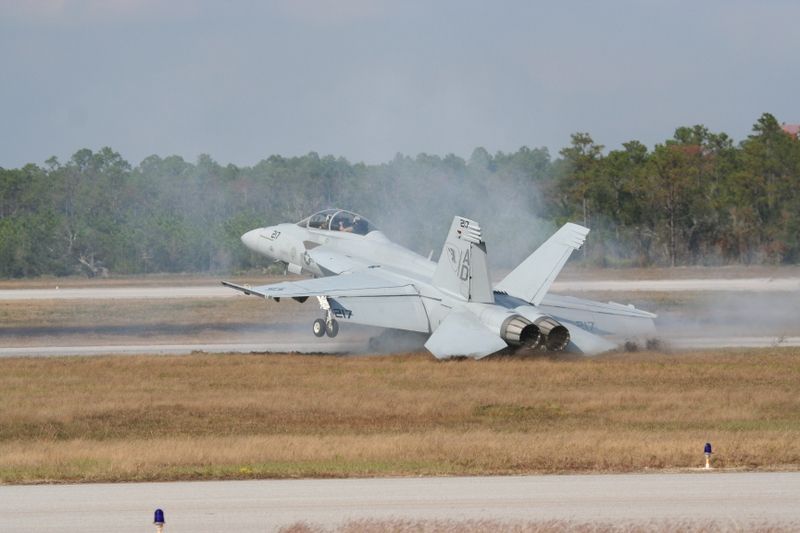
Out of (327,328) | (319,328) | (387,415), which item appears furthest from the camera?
(319,328)

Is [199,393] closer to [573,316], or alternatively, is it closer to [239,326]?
[573,316]

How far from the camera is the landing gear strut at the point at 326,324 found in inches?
1275

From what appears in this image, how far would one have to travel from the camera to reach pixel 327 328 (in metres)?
33.1

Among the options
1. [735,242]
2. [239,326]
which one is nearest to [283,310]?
[239,326]

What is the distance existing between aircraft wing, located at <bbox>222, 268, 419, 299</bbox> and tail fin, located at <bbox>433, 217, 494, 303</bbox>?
213 cm

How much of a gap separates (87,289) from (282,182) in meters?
37.1

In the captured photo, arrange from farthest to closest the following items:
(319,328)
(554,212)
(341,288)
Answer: (554,212) < (319,328) < (341,288)

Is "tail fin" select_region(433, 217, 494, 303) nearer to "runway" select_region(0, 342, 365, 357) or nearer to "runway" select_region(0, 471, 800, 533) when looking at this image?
"runway" select_region(0, 342, 365, 357)

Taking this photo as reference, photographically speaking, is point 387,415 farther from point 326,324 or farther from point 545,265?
point 326,324

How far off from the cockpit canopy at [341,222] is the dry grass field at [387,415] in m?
5.77

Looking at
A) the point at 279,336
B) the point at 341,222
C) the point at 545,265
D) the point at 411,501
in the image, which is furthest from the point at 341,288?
the point at 411,501

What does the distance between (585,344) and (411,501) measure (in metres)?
16.0

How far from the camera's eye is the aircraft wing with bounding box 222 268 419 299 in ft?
102

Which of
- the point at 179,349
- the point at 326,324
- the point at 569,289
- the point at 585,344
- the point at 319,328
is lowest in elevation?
the point at 179,349
